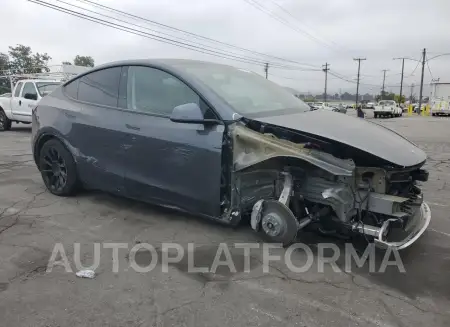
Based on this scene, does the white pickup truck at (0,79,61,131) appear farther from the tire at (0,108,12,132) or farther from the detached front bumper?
the detached front bumper

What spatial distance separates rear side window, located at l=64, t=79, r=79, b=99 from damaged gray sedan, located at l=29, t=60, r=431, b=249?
0.39m

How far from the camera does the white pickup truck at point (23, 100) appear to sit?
13.5m

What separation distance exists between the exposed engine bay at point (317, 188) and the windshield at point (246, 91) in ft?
1.07

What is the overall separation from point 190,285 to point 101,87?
8.37 feet

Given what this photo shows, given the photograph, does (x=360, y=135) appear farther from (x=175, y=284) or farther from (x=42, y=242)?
(x=42, y=242)

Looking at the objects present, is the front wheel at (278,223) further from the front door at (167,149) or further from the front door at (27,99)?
the front door at (27,99)

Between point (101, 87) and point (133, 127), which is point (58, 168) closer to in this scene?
point (101, 87)

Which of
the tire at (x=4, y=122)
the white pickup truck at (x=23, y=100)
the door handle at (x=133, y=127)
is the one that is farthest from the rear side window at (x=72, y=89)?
the tire at (x=4, y=122)

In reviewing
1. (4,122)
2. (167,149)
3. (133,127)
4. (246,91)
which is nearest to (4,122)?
(4,122)

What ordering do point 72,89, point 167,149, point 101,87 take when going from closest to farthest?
point 167,149, point 101,87, point 72,89

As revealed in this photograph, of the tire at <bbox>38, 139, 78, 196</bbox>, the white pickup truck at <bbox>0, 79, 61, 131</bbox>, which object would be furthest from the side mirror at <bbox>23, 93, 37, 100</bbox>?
the tire at <bbox>38, 139, 78, 196</bbox>

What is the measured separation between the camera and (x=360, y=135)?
3.35 m

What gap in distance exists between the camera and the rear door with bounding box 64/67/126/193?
4.19 meters

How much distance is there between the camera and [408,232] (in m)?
3.43
